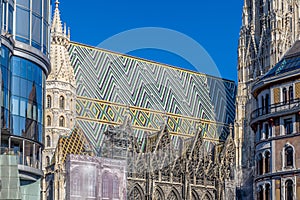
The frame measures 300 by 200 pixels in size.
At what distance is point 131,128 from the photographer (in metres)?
88.4

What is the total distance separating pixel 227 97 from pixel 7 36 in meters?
74.6

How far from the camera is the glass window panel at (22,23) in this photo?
3774 cm

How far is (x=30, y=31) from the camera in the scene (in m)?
38.4

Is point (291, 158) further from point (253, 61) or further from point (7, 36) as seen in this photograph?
point (253, 61)

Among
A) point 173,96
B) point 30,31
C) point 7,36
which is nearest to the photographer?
point 7,36

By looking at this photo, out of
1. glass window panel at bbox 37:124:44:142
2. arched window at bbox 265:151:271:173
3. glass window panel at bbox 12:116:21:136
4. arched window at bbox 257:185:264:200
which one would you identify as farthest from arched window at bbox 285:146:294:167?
glass window panel at bbox 12:116:21:136

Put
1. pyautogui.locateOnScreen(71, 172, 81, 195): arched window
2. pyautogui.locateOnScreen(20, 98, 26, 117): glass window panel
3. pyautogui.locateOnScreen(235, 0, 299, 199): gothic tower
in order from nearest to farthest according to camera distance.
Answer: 1. pyautogui.locateOnScreen(20, 98, 26, 117): glass window panel
2. pyautogui.locateOnScreen(71, 172, 81, 195): arched window
3. pyautogui.locateOnScreen(235, 0, 299, 199): gothic tower

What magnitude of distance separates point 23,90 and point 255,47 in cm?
6044

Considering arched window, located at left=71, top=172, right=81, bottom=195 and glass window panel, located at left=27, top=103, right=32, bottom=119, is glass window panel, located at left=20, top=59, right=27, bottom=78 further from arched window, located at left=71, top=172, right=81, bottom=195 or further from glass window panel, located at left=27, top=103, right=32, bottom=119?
arched window, located at left=71, top=172, right=81, bottom=195

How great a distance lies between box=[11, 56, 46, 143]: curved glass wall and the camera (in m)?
37.1

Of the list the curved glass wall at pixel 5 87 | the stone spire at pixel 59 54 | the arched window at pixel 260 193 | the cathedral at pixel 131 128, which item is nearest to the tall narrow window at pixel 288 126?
the arched window at pixel 260 193

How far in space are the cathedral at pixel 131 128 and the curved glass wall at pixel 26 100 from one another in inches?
1305

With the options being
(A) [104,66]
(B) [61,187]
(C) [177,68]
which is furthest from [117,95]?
(B) [61,187]

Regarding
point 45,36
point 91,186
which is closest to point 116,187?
point 91,186
